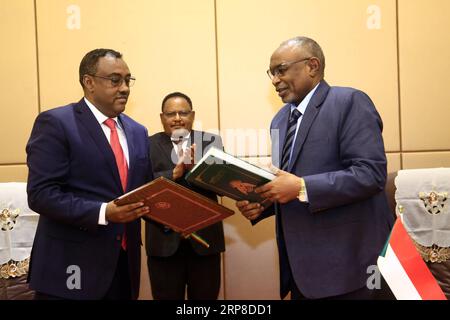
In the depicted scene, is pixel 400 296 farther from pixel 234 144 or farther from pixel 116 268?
pixel 234 144

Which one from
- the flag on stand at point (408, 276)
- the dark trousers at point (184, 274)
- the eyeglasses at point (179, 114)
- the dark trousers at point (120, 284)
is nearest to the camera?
the flag on stand at point (408, 276)

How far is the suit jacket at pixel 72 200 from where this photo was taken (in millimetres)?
1873

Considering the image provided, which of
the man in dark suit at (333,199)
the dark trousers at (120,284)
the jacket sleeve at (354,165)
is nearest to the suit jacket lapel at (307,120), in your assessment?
the man in dark suit at (333,199)

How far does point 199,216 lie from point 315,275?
1.85ft

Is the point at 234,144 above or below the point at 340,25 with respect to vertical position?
below

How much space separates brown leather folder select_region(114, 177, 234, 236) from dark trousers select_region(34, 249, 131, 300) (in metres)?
0.23

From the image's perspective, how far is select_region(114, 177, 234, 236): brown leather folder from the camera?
6.00ft

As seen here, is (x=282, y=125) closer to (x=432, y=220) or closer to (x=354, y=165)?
(x=354, y=165)

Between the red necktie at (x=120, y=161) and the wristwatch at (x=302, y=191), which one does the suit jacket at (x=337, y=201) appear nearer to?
the wristwatch at (x=302, y=191)

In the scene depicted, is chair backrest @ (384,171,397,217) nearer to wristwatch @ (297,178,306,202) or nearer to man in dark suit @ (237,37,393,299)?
man in dark suit @ (237,37,393,299)

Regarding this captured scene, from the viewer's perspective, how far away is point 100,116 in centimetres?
211
